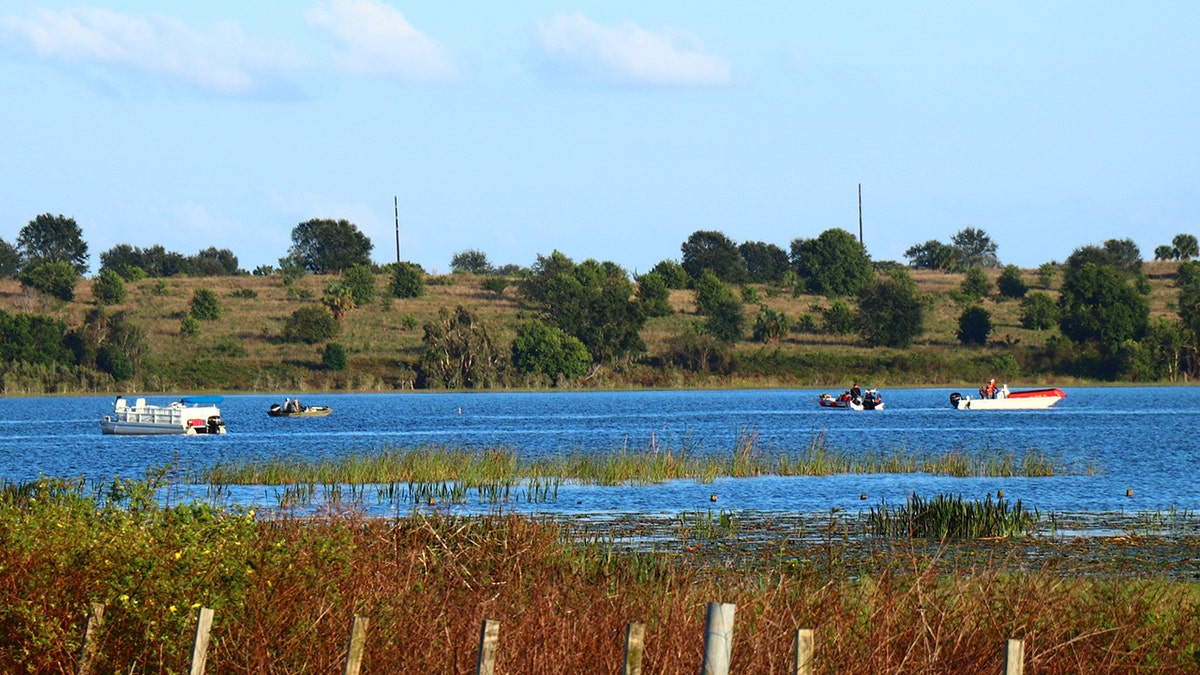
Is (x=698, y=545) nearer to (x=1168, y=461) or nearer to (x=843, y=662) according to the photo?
(x=843, y=662)

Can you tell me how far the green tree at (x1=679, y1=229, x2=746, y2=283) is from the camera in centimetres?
18000

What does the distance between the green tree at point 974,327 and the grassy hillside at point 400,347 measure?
121 centimetres

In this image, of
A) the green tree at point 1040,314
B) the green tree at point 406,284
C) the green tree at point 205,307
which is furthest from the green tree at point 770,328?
the green tree at point 205,307

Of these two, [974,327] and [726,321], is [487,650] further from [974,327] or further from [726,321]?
[726,321]

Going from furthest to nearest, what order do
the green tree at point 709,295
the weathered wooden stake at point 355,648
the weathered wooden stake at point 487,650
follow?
the green tree at point 709,295, the weathered wooden stake at point 355,648, the weathered wooden stake at point 487,650

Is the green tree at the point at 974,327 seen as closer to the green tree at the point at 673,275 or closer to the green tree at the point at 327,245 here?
the green tree at the point at 673,275

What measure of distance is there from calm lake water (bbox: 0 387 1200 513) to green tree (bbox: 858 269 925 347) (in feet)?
24.2

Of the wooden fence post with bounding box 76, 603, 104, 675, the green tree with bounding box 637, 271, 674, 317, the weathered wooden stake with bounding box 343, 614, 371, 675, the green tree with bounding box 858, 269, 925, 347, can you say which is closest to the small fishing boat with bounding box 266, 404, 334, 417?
the green tree with bounding box 637, 271, 674, 317

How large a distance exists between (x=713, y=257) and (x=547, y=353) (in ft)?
194

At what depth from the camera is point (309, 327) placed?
132 metres

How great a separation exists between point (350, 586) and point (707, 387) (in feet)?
383

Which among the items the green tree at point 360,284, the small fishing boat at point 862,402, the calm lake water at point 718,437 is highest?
the green tree at point 360,284

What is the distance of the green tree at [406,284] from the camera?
6029 inches

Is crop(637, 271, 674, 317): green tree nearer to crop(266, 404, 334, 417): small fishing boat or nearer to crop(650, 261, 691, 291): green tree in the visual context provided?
crop(650, 261, 691, 291): green tree
